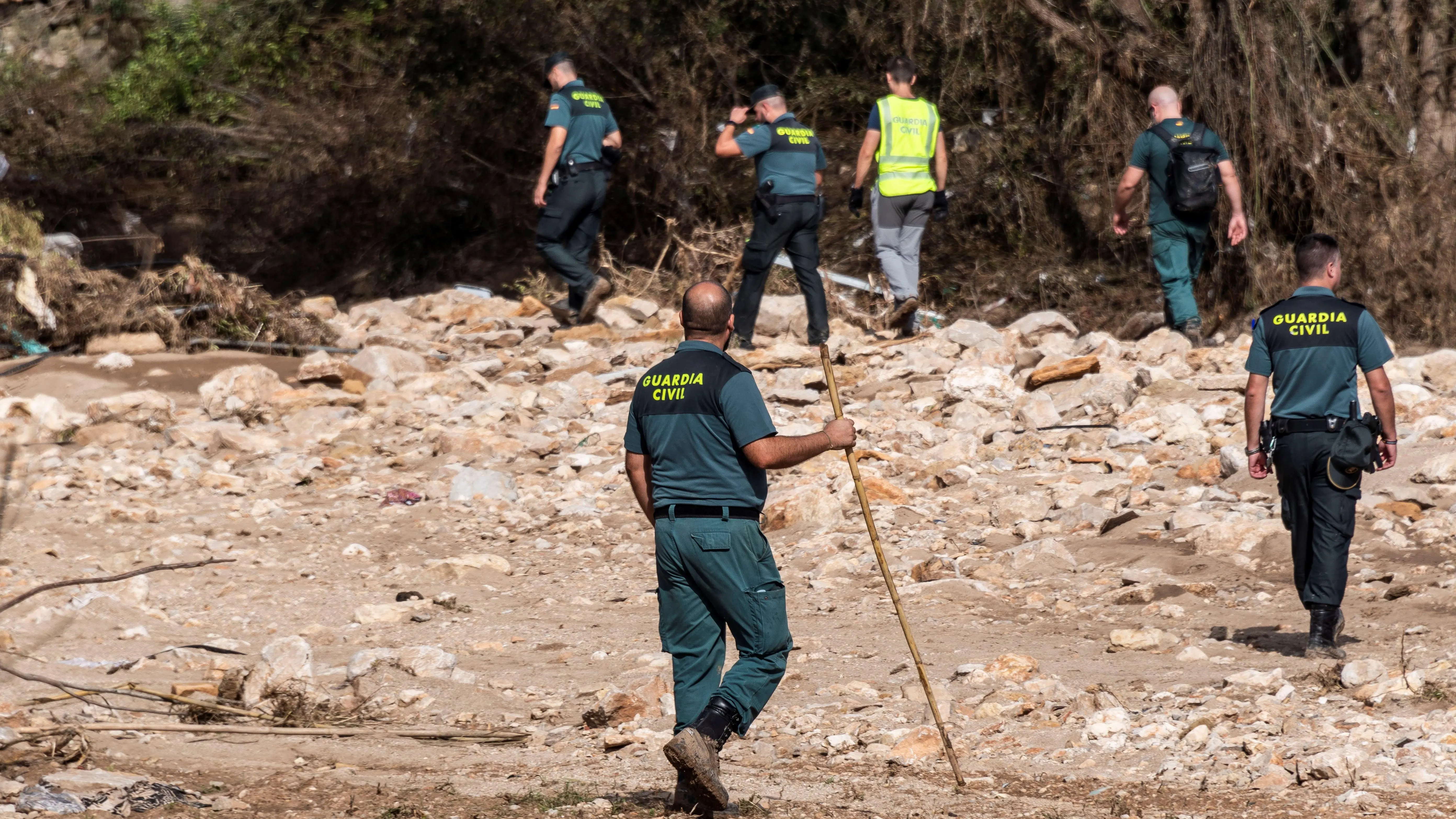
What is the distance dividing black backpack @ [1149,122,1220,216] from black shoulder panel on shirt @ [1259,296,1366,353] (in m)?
4.00

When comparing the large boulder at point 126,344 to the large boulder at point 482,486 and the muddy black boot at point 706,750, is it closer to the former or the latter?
the large boulder at point 482,486

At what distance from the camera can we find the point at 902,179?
30.7 feet

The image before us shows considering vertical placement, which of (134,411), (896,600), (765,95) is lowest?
(134,411)

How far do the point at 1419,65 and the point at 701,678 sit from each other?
9254mm

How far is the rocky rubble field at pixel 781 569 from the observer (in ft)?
13.4

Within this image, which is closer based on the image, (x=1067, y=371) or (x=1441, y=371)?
(x=1441, y=371)

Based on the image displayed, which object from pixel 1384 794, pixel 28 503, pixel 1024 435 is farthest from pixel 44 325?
pixel 1384 794

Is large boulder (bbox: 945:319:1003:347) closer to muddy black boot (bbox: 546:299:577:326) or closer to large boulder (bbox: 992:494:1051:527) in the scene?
large boulder (bbox: 992:494:1051:527)

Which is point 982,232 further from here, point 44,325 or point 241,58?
point 241,58

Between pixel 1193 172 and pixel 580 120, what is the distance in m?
4.04

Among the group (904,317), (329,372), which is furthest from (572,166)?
(904,317)

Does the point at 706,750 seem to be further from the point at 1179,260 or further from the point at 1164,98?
the point at 1164,98

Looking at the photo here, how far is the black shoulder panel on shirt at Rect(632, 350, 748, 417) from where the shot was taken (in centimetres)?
374

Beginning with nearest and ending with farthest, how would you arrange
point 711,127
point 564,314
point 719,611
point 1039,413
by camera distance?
point 719,611
point 1039,413
point 564,314
point 711,127
